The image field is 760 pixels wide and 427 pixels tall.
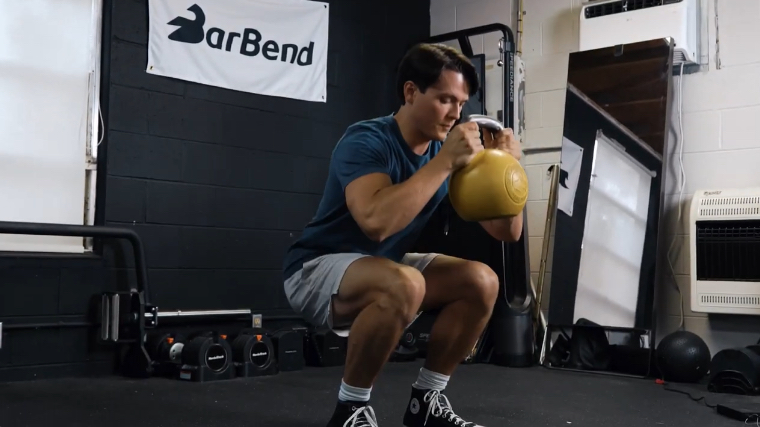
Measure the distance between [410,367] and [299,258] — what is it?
1.93m

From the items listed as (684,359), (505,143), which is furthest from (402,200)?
(684,359)

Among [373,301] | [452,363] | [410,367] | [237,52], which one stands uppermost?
[237,52]

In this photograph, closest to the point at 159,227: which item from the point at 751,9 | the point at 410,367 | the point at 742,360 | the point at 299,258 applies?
the point at 410,367

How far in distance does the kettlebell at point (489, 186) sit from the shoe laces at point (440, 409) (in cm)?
53

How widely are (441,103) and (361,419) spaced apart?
2.81 ft

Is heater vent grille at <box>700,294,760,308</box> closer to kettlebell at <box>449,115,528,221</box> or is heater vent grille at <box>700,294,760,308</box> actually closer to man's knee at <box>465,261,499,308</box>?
man's knee at <box>465,261,499,308</box>

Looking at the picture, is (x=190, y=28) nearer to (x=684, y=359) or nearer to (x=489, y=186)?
(x=489, y=186)

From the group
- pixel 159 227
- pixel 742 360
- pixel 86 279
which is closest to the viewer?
pixel 742 360

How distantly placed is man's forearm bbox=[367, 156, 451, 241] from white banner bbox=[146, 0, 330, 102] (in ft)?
7.42

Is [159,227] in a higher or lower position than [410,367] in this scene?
higher

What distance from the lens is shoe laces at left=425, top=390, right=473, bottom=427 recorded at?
2.18 metres

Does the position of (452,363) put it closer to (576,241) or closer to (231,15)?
(576,241)

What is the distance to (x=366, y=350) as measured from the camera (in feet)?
6.62

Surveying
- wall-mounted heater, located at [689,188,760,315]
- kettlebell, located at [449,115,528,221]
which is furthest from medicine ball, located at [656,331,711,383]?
kettlebell, located at [449,115,528,221]
